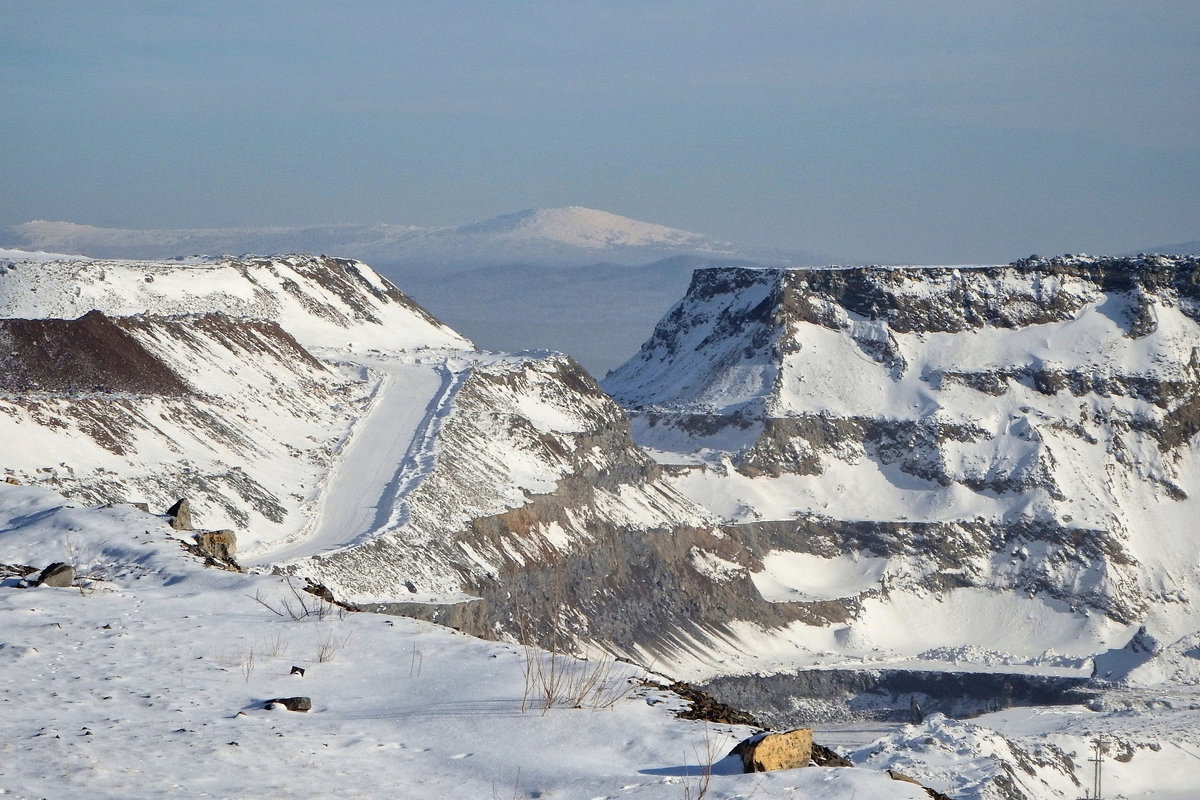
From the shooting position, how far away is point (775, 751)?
13.6 meters

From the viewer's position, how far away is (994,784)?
2466 inches

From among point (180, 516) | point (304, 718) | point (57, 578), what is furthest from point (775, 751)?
point (180, 516)

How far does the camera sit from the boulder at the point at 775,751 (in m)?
13.5

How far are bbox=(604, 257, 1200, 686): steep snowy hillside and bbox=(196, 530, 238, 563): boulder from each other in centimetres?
8574

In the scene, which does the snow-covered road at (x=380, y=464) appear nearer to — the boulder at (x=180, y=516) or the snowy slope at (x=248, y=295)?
the snowy slope at (x=248, y=295)

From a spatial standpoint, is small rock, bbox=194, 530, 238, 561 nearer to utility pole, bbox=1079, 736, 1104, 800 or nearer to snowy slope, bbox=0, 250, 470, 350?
utility pole, bbox=1079, 736, 1104, 800

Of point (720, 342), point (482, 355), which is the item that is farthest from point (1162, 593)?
point (482, 355)

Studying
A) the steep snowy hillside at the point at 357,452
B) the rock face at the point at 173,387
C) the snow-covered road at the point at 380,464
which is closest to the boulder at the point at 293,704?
the steep snowy hillside at the point at 357,452

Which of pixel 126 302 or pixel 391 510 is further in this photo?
pixel 126 302

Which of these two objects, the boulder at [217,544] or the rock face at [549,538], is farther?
the rock face at [549,538]

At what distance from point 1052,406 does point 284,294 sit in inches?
2907

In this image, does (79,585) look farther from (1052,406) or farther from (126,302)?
(1052,406)

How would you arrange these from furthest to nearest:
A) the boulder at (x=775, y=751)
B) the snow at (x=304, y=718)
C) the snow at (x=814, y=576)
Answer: the snow at (x=814, y=576) → the boulder at (x=775, y=751) → the snow at (x=304, y=718)

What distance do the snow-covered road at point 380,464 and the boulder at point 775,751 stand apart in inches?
1879
